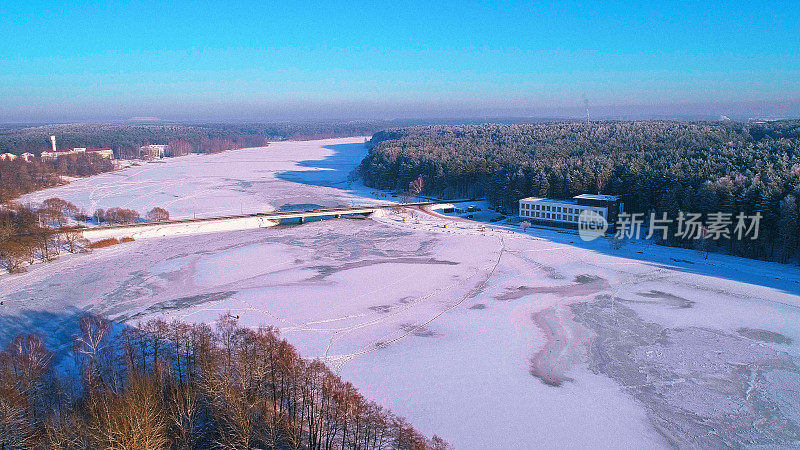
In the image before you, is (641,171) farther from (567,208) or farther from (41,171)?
(41,171)

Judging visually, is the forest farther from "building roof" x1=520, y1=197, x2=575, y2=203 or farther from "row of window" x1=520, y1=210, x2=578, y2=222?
"row of window" x1=520, y1=210, x2=578, y2=222

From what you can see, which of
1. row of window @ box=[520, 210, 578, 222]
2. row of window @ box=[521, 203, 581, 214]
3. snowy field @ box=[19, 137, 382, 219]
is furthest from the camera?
snowy field @ box=[19, 137, 382, 219]

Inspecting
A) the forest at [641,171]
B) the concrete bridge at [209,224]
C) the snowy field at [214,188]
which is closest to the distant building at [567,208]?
the forest at [641,171]

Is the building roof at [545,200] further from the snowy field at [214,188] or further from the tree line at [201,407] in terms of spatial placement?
the tree line at [201,407]

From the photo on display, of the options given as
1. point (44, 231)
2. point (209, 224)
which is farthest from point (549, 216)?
point (44, 231)

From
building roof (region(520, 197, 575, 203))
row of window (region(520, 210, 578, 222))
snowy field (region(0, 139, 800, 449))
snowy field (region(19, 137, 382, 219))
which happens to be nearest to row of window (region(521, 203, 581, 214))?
row of window (region(520, 210, 578, 222))

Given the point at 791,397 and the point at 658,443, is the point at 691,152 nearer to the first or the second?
the point at 791,397
